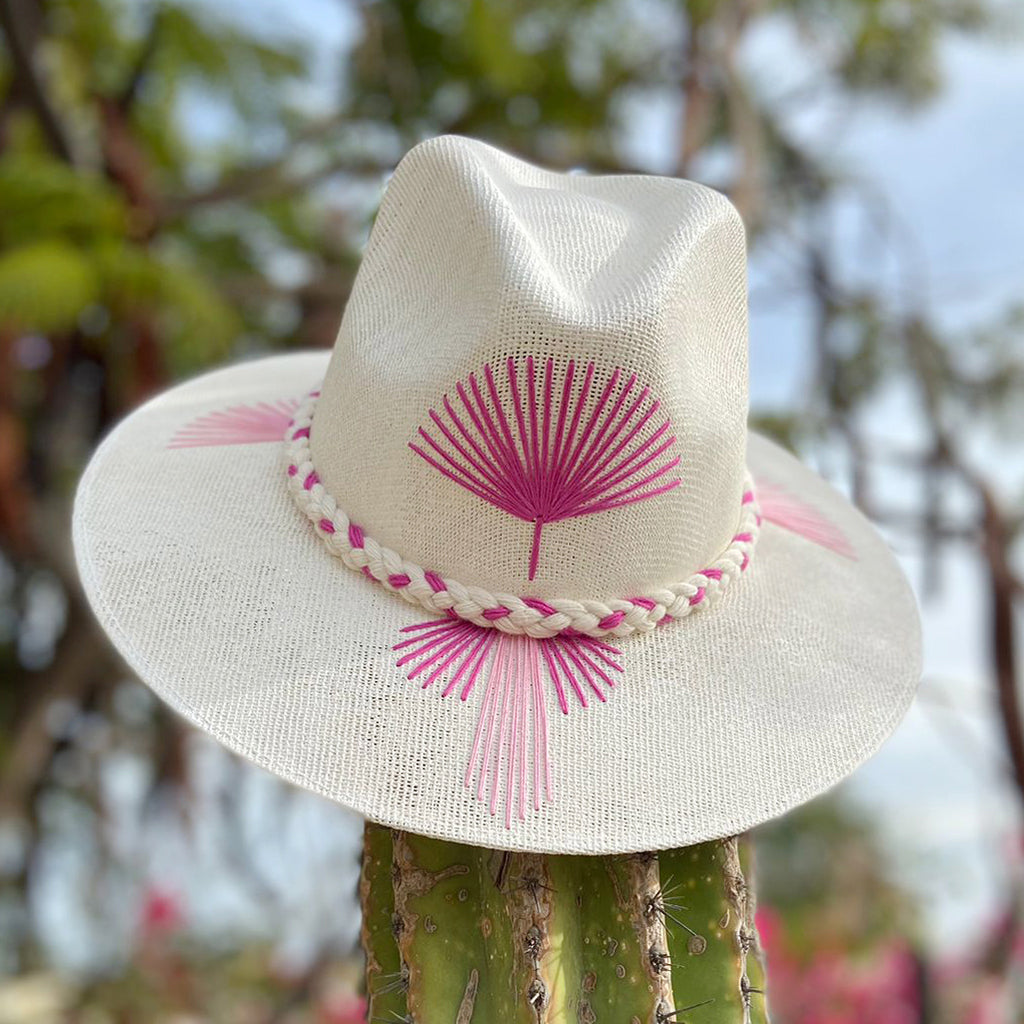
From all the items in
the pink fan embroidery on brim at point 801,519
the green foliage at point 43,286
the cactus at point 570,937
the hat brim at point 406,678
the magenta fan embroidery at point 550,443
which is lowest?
the green foliage at point 43,286

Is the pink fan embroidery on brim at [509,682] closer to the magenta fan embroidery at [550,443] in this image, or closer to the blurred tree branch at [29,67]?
the magenta fan embroidery at [550,443]

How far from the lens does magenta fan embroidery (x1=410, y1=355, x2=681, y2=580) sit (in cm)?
75

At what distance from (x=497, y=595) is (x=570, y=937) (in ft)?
0.86

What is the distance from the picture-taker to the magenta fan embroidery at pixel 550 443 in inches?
29.5

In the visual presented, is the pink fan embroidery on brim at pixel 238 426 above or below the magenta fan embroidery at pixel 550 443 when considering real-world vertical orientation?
below

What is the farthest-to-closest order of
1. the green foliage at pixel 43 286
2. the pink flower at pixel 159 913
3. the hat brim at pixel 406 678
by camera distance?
the pink flower at pixel 159 913 → the green foliage at pixel 43 286 → the hat brim at pixel 406 678

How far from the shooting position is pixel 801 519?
1041 mm

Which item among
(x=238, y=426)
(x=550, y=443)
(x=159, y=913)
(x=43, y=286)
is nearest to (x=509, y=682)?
(x=550, y=443)

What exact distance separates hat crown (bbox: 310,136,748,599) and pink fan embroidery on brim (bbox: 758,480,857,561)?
0.17 meters

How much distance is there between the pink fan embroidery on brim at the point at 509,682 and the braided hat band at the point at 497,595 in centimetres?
1

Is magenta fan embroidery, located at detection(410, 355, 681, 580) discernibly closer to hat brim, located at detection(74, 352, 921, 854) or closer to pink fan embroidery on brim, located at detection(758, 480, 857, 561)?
hat brim, located at detection(74, 352, 921, 854)

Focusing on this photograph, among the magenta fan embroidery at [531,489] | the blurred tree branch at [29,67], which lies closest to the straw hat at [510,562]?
the magenta fan embroidery at [531,489]

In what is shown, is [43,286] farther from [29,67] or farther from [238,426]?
[238,426]

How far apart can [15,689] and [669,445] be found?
4498 mm
